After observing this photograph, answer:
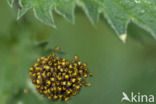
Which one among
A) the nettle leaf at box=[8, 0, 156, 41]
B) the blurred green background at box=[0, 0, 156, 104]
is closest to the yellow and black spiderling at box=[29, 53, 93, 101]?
the nettle leaf at box=[8, 0, 156, 41]

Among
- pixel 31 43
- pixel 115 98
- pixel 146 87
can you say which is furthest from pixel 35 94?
pixel 146 87

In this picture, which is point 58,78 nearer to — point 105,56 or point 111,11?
point 111,11

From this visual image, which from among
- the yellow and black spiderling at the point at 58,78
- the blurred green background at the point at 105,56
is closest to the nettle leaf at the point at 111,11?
the yellow and black spiderling at the point at 58,78

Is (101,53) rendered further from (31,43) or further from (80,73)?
(80,73)

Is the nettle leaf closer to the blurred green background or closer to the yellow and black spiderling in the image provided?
the yellow and black spiderling

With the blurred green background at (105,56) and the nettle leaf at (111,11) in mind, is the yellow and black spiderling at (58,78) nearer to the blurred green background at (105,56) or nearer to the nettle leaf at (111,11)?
the nettle leaf at (111,11)
